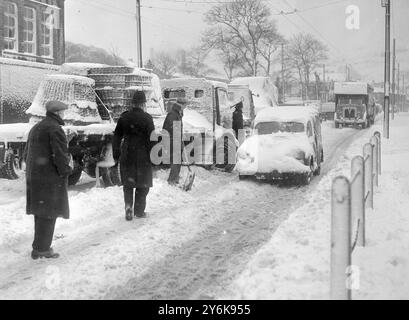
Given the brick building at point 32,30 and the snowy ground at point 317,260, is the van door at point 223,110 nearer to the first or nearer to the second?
the snowy ground at point 317,260

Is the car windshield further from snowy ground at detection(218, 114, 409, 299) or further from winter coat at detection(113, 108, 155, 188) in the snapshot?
winter coat at detection(113, 108, 155, 188)

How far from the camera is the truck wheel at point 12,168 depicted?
1098cm

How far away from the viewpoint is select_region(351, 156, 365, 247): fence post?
5.18m

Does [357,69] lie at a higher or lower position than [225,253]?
higher

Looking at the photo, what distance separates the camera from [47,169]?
5.85 m

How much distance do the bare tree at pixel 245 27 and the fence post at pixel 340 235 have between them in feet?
132

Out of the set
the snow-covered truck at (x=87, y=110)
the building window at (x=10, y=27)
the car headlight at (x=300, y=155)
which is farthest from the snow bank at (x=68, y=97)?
the building window at (x=10, y=27)

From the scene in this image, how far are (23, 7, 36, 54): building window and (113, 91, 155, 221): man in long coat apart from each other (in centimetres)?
2279

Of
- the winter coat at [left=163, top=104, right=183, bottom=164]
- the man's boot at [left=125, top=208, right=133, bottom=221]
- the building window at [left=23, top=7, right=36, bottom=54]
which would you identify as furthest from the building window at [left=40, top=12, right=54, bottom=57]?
the man's boot at [left=125, top=208, right=133, bottom=221]

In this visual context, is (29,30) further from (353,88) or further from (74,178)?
(353,88)
